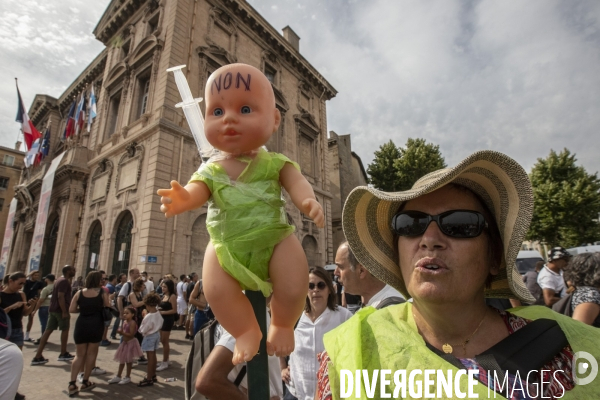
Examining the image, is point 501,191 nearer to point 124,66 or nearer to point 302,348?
point 302,348

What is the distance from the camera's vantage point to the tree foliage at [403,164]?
22531 millimetres

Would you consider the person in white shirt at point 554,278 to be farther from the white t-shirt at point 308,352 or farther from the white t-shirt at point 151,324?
the white t-shirt at point 151,324

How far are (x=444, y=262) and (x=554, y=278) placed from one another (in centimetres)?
481

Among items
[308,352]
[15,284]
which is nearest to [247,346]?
[308,352]

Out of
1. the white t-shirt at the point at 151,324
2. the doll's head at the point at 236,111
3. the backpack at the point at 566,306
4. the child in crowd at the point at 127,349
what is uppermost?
the doll's head at the point at 236,111

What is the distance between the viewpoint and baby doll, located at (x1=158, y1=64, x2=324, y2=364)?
1.11 metres

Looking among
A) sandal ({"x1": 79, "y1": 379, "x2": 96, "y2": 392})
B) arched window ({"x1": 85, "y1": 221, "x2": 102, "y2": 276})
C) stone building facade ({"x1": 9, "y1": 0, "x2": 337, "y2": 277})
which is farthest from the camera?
arched window ({"x1": 85, "y1": 221, "x2": 102, "y2": 276})

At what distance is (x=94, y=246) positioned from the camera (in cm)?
1441

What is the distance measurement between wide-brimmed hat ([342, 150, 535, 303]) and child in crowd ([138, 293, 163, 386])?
527cm

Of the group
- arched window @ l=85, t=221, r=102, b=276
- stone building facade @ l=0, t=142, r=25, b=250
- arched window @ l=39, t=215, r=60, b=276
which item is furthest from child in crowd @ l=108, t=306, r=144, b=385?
stone building facade @ l=0, t=142, r=25, b=250

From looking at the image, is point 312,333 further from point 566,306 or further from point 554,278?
point 554,278

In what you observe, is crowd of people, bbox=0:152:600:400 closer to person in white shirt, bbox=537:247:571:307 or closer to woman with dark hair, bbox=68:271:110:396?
person in white shirt, bbox=537:247:571:307

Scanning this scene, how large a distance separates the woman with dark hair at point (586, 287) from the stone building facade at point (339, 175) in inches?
736

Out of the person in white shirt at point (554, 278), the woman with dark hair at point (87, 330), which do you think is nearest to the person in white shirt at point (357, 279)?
the person in white shirt at point (554, 278)
